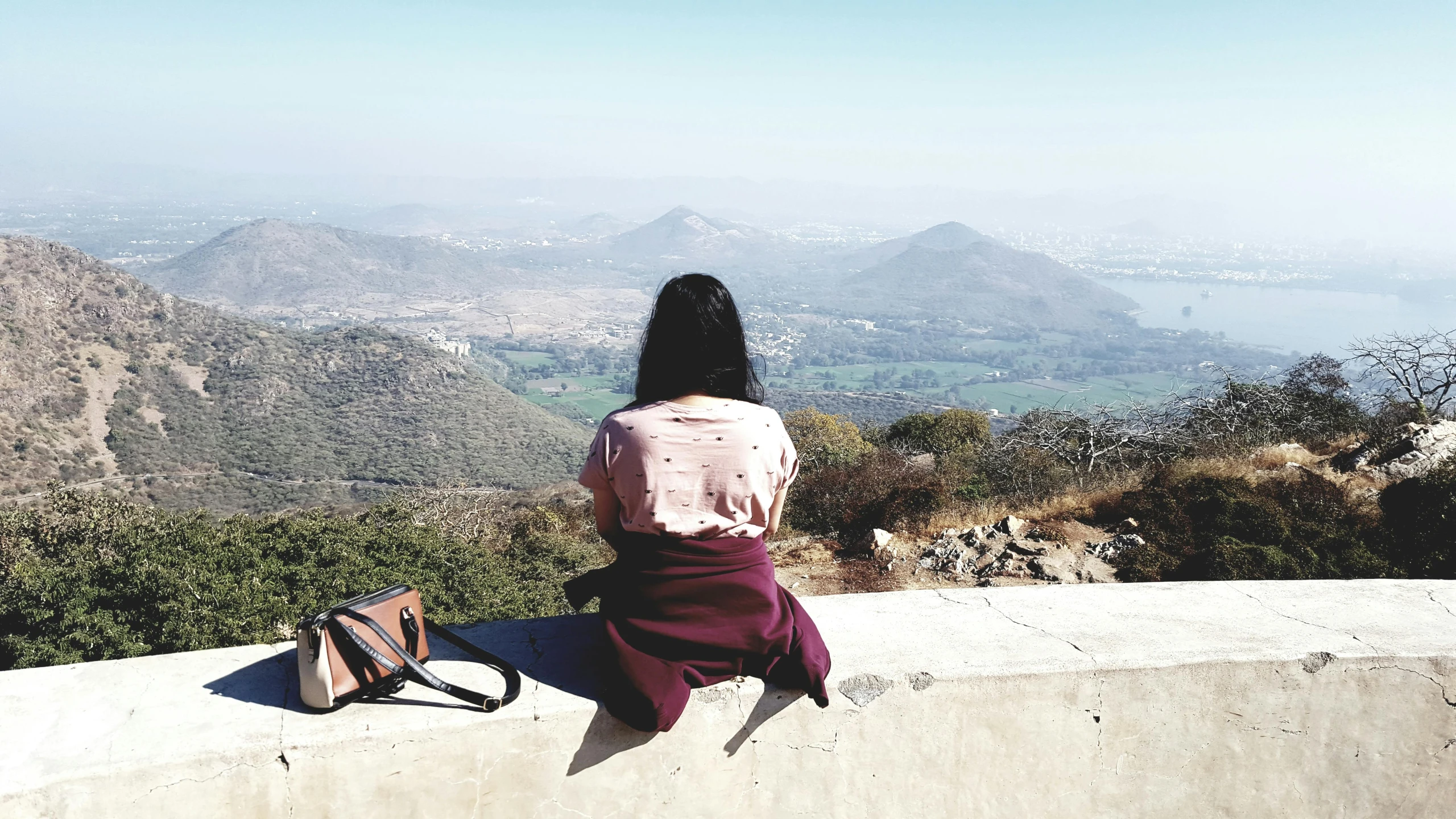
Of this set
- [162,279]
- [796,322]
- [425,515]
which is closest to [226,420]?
[425,515]

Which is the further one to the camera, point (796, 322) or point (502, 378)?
point (796, 322)

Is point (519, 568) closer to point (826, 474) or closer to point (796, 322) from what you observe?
point (826, 474)

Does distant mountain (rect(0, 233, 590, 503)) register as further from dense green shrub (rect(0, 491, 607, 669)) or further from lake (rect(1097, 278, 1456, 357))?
lake (rect(1097, 278, 1456, 357))

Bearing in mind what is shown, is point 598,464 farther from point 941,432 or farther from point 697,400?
Answer: point 941,432

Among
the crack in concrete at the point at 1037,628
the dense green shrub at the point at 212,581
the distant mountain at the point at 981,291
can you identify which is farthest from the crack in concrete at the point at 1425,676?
the distant mountain at the point at 981,291

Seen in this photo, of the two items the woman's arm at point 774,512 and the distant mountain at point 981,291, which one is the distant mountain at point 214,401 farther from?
the distant mountain at point 981,291

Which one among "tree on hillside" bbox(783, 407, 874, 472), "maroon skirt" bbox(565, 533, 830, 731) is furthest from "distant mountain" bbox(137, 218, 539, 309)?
"maroon skirt" bbox(565, 533, 830, 731)

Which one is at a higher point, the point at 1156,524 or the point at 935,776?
the point at 935,776
